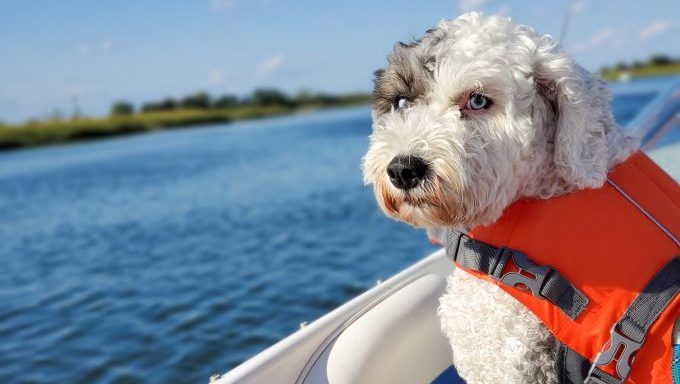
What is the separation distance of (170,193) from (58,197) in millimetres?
3913

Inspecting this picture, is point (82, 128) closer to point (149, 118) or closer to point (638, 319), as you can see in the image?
point (149, 118)

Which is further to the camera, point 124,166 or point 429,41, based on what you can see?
point 124,166

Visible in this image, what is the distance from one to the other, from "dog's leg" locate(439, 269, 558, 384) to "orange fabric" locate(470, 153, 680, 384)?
2.2 inches

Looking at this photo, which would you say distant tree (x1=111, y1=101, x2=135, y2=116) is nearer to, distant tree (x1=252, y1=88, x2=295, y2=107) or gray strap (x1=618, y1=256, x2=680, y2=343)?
distant tree (x1=252, y1=88, x2=295, y2=107)

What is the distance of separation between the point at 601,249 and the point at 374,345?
94 centimetres

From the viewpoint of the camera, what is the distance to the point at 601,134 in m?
1.75

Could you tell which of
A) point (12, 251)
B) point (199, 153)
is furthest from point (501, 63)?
point (199, 153)

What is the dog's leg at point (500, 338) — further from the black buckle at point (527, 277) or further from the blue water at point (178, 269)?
the blue water at point (178, 269)

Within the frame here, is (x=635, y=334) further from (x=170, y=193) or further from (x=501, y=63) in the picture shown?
(x=170, y=193)

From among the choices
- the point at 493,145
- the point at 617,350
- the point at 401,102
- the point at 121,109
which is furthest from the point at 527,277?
the point at 121,109

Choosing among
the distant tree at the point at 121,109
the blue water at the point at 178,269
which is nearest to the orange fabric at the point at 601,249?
the blue water at the point at 178,269

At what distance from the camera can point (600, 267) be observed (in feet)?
5.67

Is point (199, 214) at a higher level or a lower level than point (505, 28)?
lower

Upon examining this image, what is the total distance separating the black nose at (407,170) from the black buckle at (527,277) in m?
0.38
